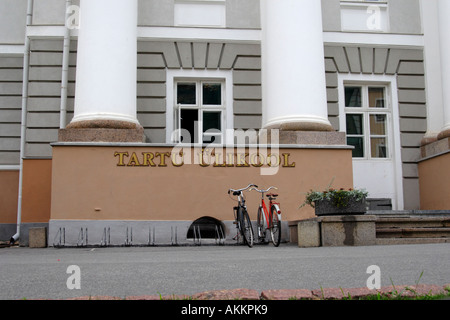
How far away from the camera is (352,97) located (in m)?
15.6

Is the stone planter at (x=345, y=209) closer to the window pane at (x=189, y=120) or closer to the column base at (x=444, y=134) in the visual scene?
the window pane at (x=189, y=120)

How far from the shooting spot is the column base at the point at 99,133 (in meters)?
12.1

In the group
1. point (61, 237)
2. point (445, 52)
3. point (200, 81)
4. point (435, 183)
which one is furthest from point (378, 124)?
point (61, 237)

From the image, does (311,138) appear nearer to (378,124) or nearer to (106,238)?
(378,124)

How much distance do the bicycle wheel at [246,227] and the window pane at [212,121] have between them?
452 cm

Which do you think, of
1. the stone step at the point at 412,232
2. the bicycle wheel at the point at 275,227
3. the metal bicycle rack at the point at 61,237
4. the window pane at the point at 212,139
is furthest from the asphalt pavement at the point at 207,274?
the window pane at the point at 212,139

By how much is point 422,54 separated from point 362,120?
252 cm

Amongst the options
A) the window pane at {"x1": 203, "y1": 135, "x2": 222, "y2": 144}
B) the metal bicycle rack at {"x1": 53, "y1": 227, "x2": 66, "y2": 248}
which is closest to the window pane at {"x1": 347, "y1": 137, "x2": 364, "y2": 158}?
the window pane at {"x1": 203, "y1": 135, "x2": 222, "y2": 144}

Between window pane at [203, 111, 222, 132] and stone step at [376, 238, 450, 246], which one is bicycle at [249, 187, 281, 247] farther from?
window pane at [203, 111, 222, 132]

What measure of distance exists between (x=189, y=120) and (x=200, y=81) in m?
1.13

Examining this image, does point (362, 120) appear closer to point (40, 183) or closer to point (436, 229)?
A: point (436, 229)

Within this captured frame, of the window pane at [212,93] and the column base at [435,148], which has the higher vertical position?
the window pane at [212,93]

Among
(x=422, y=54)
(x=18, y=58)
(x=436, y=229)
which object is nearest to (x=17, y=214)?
(x=18, y=58)

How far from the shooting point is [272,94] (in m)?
13.4
